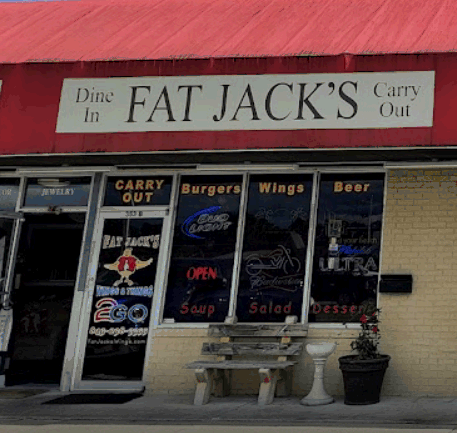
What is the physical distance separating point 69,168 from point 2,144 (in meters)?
1.40

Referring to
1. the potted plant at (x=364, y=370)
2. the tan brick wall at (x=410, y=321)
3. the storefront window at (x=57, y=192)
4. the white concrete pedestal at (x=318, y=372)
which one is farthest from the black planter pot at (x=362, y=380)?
the storefront window at (x=57, y=192)

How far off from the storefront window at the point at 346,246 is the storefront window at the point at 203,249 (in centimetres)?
116

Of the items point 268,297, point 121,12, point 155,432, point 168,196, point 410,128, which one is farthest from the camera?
point 121,12

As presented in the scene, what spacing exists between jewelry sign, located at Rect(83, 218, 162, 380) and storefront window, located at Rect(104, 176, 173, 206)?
0.27 metres

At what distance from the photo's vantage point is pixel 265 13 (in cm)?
1015

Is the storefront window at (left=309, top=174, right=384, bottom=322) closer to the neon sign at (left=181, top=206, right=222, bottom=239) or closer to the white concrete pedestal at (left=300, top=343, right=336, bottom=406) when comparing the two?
the white concrete pedestal at (left=300, top=343, right=336, bottom=406)

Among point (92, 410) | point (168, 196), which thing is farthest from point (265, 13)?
point (92, 410)

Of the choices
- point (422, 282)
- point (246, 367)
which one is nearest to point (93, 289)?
point (246, 367)

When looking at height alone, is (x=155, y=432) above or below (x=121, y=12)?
below

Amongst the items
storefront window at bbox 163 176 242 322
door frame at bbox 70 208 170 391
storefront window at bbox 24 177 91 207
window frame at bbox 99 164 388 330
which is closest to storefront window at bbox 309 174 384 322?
window frame at bbox 99 164 388 330

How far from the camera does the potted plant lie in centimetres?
832

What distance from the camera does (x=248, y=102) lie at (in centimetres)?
867

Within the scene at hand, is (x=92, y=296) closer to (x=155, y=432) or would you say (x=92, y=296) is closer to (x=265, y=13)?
(x=155, y=432)

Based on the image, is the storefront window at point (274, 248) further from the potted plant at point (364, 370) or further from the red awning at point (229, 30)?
the red awning at point (229, 30)
